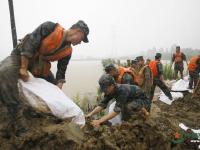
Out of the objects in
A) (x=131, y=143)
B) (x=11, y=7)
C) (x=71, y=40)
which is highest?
(x=11, y=7)

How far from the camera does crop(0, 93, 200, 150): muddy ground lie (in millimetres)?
3160

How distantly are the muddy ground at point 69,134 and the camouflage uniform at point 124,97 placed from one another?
0.31m

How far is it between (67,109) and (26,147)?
59cm

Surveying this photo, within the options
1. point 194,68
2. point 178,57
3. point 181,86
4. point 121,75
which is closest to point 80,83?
point 178,57

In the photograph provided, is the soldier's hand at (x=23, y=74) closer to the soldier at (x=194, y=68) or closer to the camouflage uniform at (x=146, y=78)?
the camouflage uniform at (x=146, y=78)

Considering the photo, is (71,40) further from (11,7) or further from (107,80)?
(11,7)

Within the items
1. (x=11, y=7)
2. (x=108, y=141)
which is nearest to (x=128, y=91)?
(x=108, y=141)

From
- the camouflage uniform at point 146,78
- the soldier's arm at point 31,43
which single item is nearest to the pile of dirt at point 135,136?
the soldier's arm at point 31,43

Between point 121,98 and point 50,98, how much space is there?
99 centimetres

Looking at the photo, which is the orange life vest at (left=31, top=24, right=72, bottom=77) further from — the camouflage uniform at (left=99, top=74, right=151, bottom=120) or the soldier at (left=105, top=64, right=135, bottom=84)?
the soldier at (left=105, top=64, right=135, bottom=84)

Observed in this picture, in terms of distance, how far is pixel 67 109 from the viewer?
338 cm

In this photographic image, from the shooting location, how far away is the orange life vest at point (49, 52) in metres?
3.22

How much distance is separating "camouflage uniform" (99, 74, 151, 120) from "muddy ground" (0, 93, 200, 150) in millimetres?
310

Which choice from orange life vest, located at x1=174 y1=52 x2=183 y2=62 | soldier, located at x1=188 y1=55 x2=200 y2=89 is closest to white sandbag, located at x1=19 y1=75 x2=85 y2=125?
soldier, located at x1=188 y1=55 x2=200 y2=89
